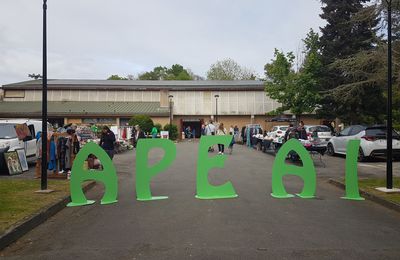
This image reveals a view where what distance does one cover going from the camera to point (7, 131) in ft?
59.6

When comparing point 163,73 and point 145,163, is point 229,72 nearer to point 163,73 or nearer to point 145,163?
point 163,73

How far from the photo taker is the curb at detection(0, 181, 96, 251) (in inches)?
270

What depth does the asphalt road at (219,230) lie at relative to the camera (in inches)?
244

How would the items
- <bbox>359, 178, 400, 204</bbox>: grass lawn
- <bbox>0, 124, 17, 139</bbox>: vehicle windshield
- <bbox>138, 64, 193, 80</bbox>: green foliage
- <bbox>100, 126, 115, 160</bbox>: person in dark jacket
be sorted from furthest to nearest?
<bbox>138, 64, 193, 80</bbox>: green foliage
<bbox>0, 124, 17, 139</bbox>: vehicle windshield
<bbox>100, 126, 115, 160</bbox>: person in dark jacket
<bbox>359, 178, 400, 204</bbox>: grass lawn

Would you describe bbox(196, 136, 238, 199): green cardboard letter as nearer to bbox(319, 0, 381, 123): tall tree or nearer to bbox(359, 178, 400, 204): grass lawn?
bbox(359, 178, 400, 204): grass lawn

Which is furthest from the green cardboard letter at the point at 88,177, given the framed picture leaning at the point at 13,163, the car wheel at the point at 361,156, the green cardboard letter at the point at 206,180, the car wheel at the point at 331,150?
the car wheel at the point at 331,150

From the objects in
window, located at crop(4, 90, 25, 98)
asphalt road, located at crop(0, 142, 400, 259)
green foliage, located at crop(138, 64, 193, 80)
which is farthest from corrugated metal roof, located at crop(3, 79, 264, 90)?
asphalt road, located at crop(0, 142, 400, 259)

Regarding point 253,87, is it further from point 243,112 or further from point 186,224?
point 186,224

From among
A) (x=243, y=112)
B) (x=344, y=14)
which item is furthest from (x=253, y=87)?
(x=344, y=14)

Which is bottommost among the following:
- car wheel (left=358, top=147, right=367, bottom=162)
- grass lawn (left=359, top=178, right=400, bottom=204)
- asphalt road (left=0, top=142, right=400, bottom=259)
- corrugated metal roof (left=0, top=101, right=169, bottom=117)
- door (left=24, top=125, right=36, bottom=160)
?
asphalt road (left=0, top=142, right=400, bottom=259)

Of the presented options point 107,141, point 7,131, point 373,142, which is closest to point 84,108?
point 7,131

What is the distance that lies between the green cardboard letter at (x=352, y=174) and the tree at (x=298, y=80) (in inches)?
1108

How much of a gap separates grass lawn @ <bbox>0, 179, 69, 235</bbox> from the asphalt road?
0.48 m

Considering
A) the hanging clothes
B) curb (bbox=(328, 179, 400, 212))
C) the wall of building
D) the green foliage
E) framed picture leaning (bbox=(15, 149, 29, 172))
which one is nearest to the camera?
curb (bbox=(328, 179, 400, 212))
